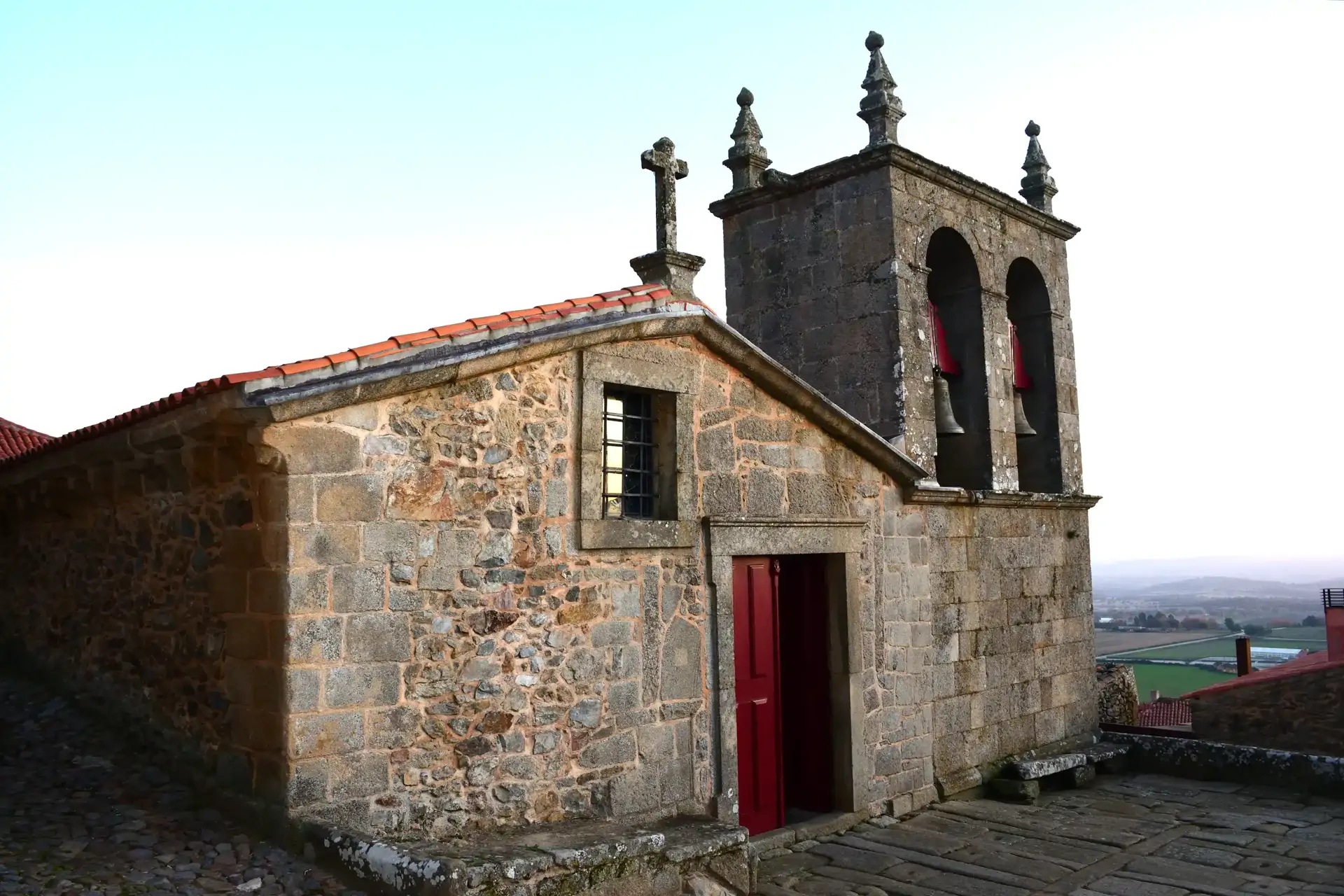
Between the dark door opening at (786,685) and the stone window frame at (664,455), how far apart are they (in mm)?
830

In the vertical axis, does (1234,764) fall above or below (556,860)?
below

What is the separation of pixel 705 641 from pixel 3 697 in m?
5.24

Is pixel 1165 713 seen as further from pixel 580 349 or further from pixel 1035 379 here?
pixel 580 349

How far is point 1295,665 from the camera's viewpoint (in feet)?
64.0

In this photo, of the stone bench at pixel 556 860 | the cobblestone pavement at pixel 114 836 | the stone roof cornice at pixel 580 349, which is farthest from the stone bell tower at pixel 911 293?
the cobblestone pavement at pixel 114 836

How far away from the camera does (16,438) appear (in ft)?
38.3

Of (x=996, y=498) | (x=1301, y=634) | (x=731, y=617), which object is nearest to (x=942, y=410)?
(x=996, y=498)

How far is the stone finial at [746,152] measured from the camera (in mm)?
9719

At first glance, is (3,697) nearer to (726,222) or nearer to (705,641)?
(705,641)

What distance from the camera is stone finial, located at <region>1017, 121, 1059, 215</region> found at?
10.6 meters

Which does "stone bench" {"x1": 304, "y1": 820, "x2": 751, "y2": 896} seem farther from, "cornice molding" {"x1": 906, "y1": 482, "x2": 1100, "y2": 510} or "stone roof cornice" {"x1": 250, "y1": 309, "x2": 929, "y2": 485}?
"cornice molding" {"x1": 906, "y1": 482, "x2": 1100, "y2": 510}

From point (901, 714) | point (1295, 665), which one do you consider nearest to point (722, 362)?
point (901, 714)

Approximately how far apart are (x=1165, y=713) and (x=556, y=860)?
84.5ft

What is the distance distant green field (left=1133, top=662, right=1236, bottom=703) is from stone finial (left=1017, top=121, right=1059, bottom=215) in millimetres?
39781
